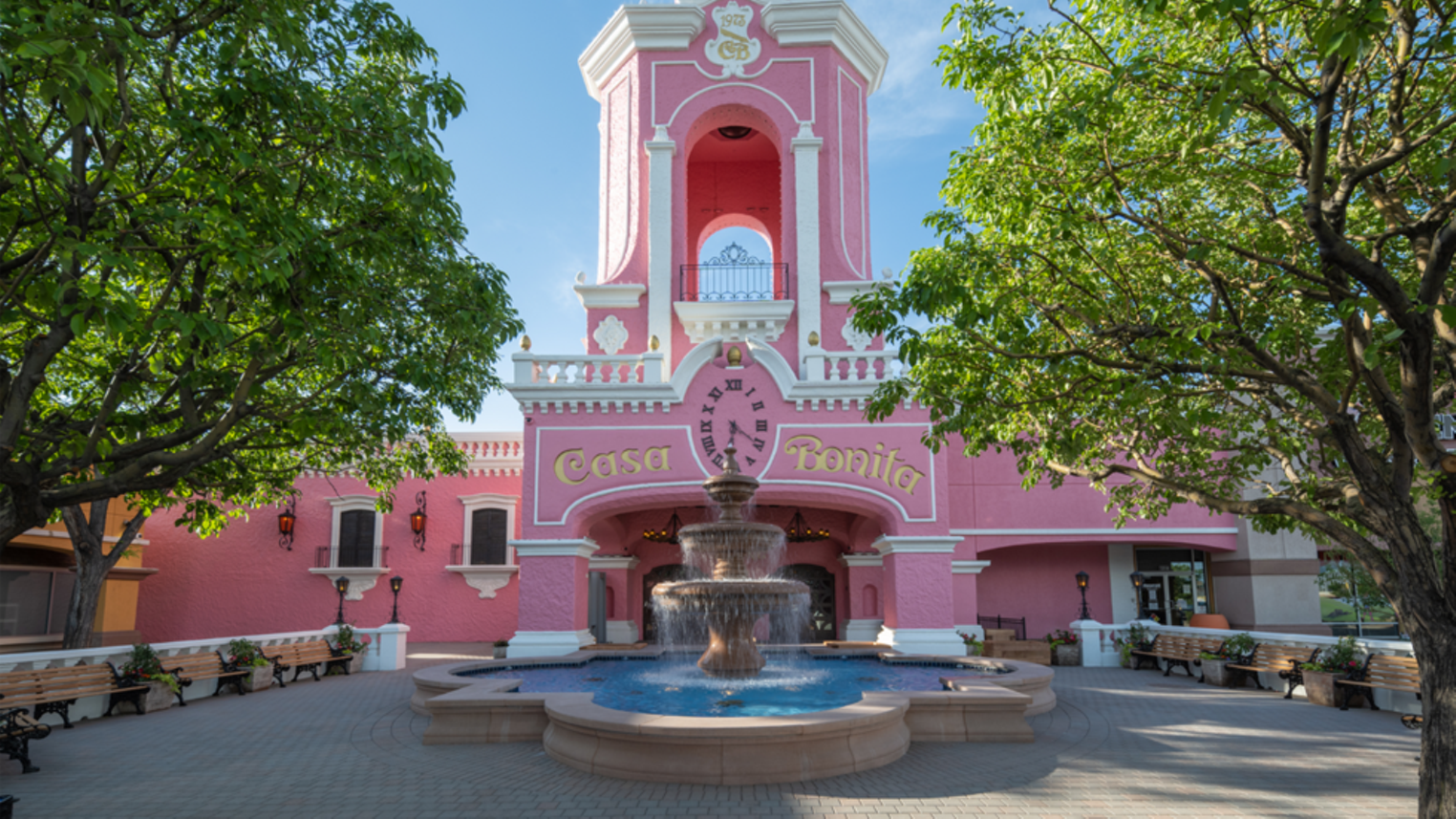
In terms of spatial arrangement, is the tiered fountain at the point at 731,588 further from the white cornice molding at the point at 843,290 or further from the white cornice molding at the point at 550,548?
the white cornice molding at the point at 843,290

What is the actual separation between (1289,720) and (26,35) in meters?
13.6

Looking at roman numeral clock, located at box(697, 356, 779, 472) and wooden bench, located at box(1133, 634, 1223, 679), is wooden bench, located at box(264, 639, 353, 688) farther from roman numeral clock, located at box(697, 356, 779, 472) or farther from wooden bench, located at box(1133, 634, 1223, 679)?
wooden bench, located at box(1133, 634, 1223, 679)

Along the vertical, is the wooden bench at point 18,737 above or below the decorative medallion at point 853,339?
below

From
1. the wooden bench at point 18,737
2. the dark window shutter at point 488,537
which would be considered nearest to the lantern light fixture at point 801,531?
the dark window shutter at point 488,537

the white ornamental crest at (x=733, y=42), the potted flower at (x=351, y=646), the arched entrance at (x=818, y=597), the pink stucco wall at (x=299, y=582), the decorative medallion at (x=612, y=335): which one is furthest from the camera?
the pink stucco wall at (x=299, y=582)

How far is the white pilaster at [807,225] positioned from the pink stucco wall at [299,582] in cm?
1142

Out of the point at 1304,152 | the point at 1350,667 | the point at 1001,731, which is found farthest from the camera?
the point at 1350,667

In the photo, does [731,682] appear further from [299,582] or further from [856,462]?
[299,582]

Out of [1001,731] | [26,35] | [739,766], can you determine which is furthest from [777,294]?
[26,35]

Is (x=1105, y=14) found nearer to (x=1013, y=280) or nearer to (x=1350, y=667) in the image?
(x=1013, y=280)

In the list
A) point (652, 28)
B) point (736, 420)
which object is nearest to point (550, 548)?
point (736, 420)

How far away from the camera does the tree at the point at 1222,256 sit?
17.6 feet

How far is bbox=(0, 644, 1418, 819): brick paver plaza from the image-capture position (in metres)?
6.56

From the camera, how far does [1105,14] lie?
826 centimetres
